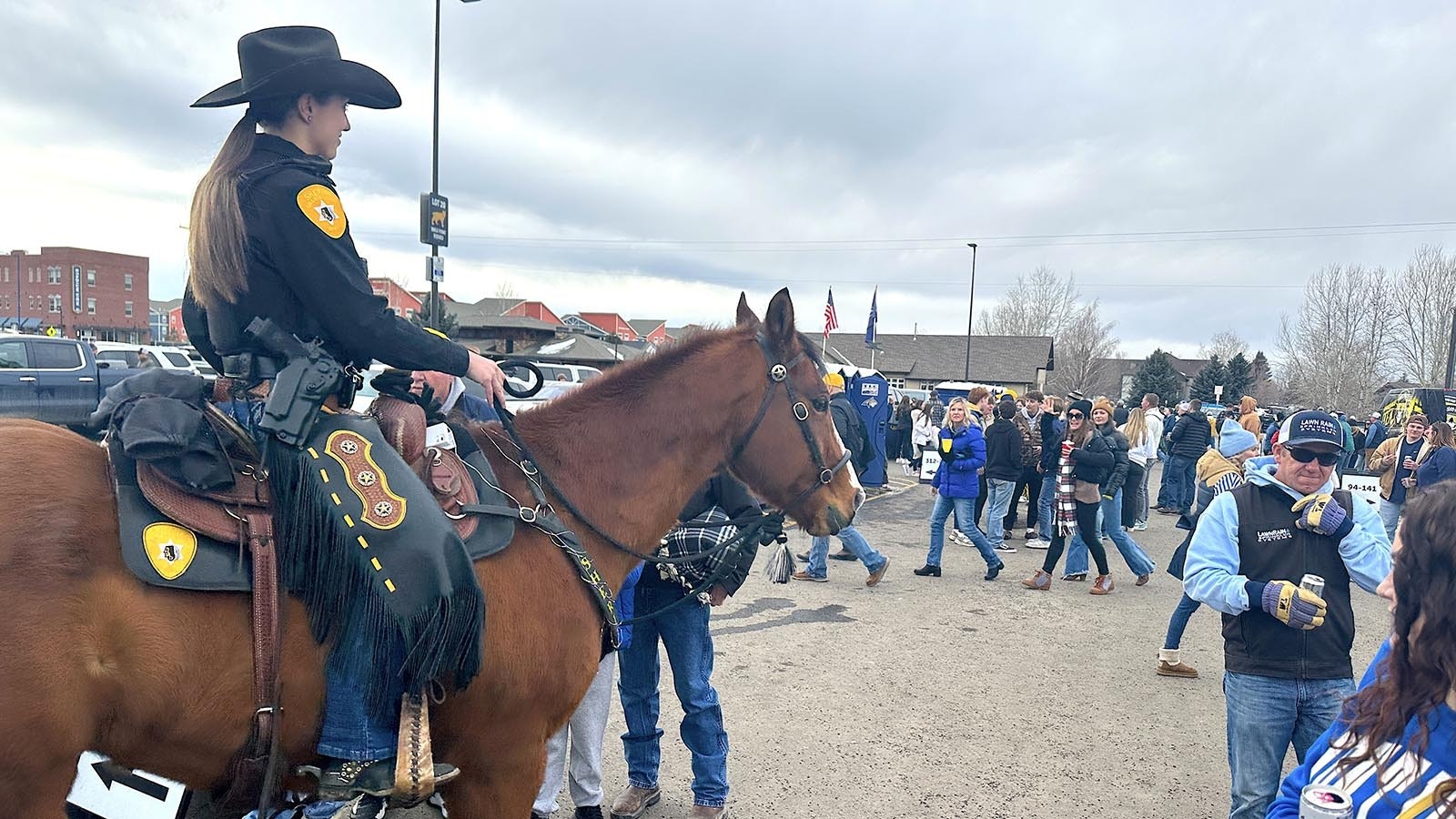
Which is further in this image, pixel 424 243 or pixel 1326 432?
pixel 424 243

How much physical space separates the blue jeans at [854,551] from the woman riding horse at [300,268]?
676 cm

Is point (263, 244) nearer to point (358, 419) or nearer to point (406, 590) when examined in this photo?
point (358, 419)

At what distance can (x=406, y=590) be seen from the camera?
6.43 ft

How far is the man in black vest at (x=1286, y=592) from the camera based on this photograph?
10.3 feet

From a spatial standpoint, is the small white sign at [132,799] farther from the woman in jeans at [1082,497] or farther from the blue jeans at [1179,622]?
the woman in jeans at [1082,497]

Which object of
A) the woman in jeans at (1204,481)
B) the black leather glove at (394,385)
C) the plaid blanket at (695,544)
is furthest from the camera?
the woman in jeans at (1204,481)

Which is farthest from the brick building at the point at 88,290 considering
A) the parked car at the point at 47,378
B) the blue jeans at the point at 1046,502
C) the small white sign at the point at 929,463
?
the blue jeans at the point at 1046,502

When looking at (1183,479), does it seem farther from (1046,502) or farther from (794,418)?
(794,418)

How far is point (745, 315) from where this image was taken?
3.26 metres

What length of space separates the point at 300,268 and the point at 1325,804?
104 inches

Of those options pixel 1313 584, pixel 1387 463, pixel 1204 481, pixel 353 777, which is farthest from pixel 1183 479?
pixel 353 777

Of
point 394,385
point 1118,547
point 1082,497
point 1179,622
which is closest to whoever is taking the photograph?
point 394,385

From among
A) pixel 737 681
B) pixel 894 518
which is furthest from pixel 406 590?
pixel 894 518

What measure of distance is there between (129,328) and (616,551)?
89.9m
